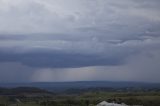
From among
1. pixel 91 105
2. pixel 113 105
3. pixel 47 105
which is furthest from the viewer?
pixel 47 105

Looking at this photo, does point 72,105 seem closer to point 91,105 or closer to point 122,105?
point 91,105

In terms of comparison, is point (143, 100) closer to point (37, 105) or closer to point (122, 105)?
point (122, 105)

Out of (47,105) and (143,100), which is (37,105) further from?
(143,100)

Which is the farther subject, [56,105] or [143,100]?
[143,100]

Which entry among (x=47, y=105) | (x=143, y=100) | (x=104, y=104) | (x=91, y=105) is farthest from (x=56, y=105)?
(x=143, y=100)

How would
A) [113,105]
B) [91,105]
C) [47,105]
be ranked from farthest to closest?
[47,105] → [91,105] → [113,105]

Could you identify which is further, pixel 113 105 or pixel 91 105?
pixel 91 105

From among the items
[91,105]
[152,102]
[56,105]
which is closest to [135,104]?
[152,102]
